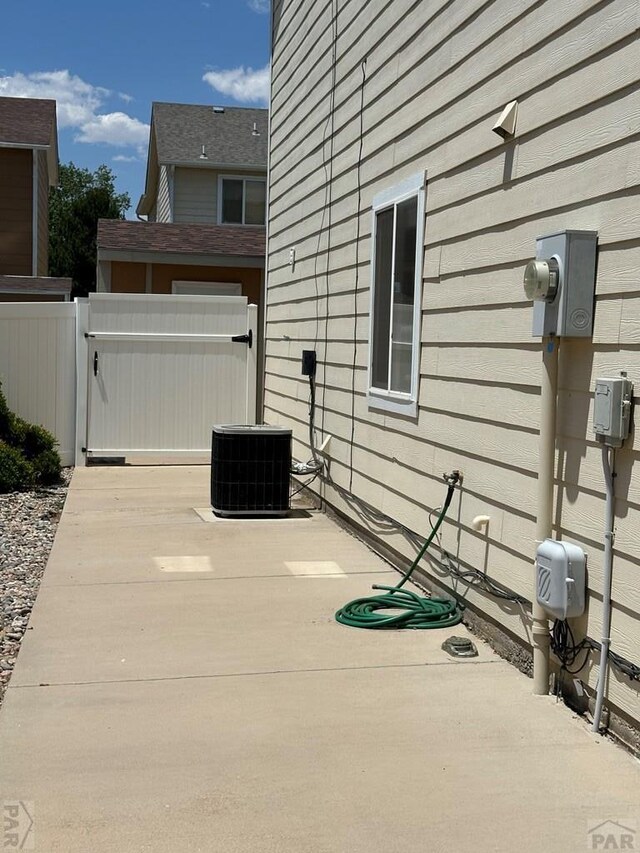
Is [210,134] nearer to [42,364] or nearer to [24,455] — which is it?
[42,364]

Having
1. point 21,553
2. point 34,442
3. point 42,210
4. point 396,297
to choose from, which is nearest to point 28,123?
point 42,210

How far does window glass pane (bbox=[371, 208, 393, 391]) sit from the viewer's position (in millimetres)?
6477

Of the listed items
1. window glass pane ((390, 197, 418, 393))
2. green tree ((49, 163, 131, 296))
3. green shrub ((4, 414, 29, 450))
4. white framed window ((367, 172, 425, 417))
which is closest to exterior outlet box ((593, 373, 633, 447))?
white framed window ((367, 172, 425, 417))

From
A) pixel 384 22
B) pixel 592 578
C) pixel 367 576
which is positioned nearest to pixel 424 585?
pixel 367 576

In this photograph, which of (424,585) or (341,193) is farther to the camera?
(341,193)

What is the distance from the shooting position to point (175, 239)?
48.1 ft

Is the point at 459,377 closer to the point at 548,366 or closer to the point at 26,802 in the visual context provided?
the point at 548,366

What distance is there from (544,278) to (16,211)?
1675cm

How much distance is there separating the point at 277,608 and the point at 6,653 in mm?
1458

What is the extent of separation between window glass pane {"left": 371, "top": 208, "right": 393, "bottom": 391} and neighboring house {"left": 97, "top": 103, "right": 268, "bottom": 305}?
8.19 metres

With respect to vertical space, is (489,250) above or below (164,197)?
below

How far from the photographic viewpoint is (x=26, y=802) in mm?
3023

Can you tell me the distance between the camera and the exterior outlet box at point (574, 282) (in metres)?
3.63

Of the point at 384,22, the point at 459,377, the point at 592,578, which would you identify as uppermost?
the point at 384,22
